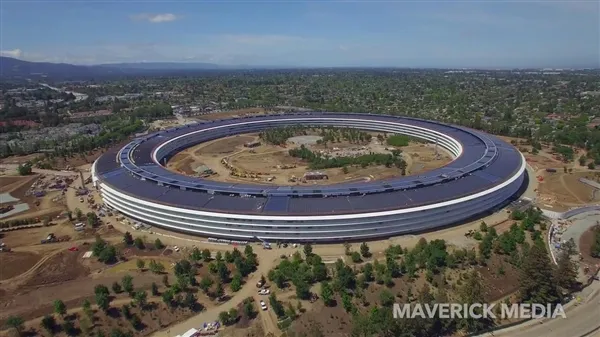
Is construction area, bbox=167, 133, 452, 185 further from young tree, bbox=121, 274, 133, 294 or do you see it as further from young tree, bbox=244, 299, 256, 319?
young tree, bbox=244, 299, 256, 319

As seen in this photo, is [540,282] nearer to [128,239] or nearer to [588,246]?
[588,246]

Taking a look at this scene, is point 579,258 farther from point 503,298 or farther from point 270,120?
point 270,120

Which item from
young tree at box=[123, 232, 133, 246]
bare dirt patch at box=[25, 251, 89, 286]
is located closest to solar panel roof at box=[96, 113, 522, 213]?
young tree at box=[123, 232, 133, 246]

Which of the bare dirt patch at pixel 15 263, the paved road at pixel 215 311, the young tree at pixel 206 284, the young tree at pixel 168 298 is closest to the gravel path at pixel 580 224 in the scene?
the paved road at pixel 215 311

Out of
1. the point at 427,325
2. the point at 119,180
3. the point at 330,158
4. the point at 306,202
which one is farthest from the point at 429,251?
the point at 119,180

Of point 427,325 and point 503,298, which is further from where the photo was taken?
point 503,298

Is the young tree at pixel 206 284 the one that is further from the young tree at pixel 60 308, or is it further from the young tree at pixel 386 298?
the young tree at pixel 386 298
